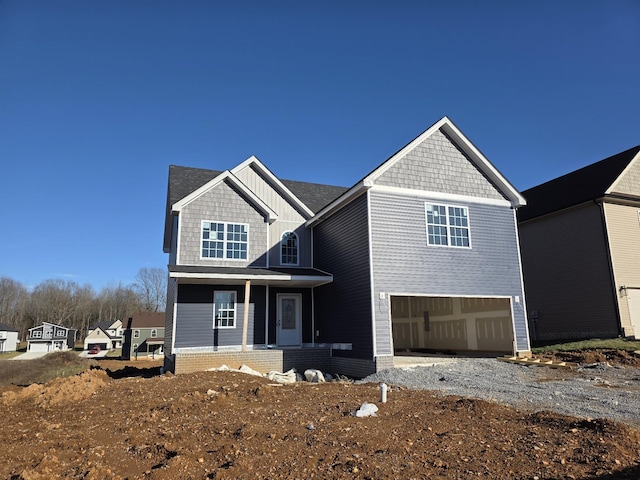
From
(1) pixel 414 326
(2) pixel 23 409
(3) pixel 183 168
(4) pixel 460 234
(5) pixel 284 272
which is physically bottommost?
(2) pixel 23 409

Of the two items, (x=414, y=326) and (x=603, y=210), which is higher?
(x=603, y=210)

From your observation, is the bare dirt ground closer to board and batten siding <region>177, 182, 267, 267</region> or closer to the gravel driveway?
the gravel driveway

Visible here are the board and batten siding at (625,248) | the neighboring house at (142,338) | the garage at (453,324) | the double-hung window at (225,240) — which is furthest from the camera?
the neighboring house at (142,338)

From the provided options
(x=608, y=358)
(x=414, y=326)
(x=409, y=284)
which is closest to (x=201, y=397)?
(x=409, y=284)

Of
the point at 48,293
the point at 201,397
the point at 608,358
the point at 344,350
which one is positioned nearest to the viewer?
the point at 201,397

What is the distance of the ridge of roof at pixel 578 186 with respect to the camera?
2006 cm

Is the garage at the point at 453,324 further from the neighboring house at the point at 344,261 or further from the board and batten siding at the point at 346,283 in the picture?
the board and batten siding at the point at 346,283

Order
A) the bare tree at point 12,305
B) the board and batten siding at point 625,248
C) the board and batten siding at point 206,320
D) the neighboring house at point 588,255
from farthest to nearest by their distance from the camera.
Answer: the bare tree at point 12,305, the neighboring house at point 588,255, the board and batten siding at point 625,248, the board and batten siding at point 206,320

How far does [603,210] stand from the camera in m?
19.3

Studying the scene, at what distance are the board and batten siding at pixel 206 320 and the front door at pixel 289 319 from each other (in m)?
0.77

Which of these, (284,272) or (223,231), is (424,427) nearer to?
(284,272)

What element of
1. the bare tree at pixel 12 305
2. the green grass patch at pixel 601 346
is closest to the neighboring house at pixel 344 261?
the green grass patch at pixel 601 346

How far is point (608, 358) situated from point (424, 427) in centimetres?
1055

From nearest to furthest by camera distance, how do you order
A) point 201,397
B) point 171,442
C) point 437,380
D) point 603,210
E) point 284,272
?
point 171,442
point 201,397
point 437,380
point 284,272
point 603,210
